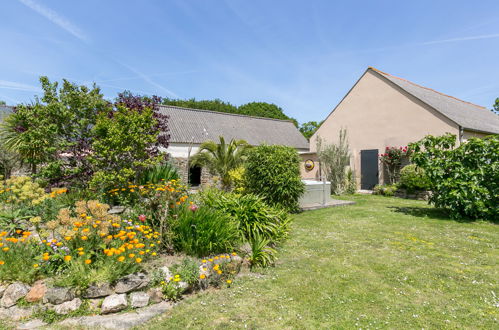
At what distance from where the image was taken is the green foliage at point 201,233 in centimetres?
437

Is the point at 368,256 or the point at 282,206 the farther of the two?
the point at 282,206

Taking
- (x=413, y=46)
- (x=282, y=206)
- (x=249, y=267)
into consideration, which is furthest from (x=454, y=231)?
(x=413, y=46)

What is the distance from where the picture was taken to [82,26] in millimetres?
6141

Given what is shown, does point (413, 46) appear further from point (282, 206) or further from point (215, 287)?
point (215, 287)

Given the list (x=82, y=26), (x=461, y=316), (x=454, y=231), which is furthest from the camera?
(x=454, y=231)

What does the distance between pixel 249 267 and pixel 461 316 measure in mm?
3041

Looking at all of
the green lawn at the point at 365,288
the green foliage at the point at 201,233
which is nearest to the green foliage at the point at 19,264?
the green lawn at the point at 365,288

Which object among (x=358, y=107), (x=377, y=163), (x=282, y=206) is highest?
(x=358, y=107)

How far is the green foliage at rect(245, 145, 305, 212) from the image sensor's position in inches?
328

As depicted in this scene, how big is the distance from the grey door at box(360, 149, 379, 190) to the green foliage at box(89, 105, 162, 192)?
540 inches

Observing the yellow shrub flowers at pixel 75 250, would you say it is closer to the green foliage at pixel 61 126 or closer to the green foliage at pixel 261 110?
the green foliage at pixel 61 126

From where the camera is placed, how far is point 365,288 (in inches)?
146

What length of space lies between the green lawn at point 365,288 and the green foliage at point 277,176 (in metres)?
2.08

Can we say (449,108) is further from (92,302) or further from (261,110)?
(261,110)
